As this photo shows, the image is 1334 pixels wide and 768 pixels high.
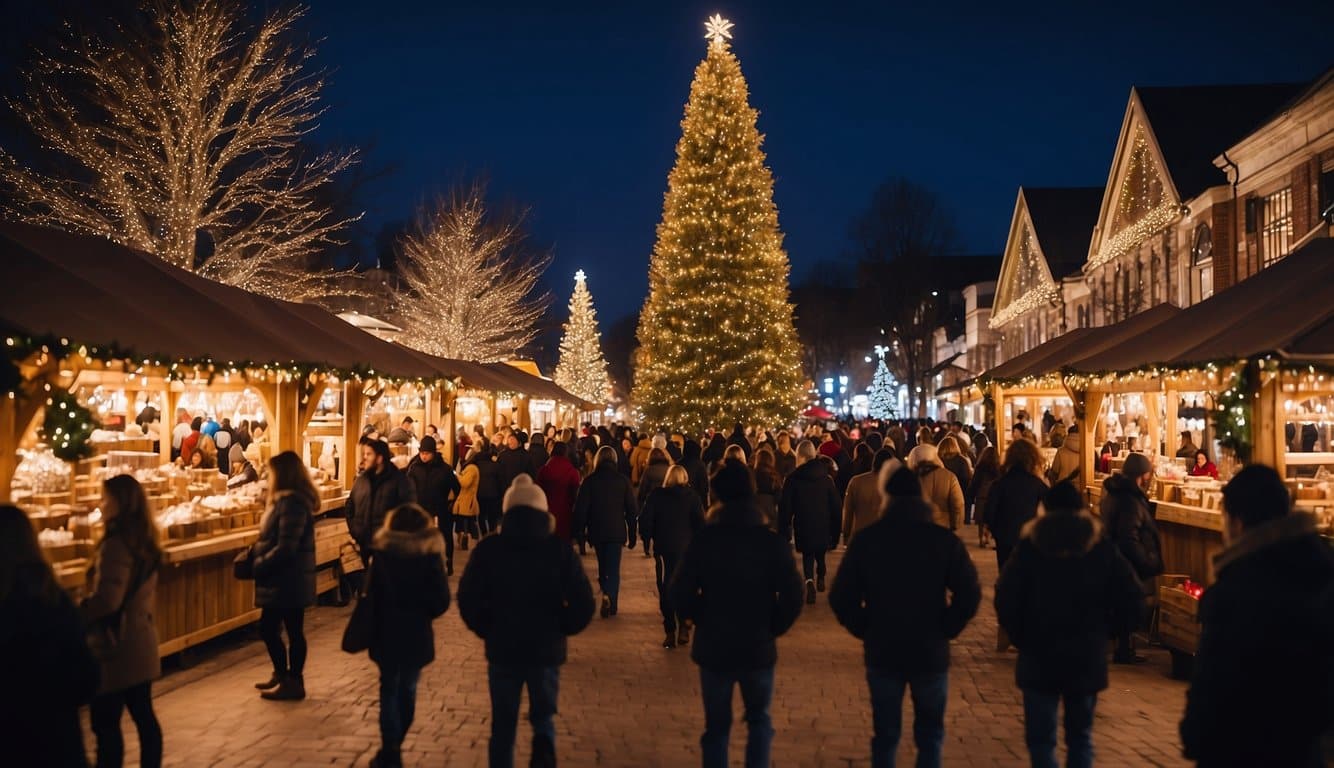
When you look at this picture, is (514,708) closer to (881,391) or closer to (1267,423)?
(1267,423)

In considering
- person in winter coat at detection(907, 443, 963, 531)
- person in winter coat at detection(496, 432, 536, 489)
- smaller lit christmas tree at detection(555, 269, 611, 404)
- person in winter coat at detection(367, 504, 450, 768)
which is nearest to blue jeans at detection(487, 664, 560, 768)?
person in winter coat at detection(367, 504, 450, 768)

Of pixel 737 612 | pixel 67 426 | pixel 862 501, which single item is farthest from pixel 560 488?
pixel 737 612

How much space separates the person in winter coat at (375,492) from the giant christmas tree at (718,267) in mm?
21357

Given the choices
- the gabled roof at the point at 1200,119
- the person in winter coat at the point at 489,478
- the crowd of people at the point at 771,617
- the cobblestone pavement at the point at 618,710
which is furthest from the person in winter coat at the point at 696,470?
the gabled roof at the point at 1200,119

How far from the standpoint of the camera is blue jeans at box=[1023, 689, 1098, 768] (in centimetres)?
506

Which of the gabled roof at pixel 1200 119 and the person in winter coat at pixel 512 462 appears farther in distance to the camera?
the gabled roof at pixel 1200 119

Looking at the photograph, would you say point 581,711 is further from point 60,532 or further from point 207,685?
point 60,532

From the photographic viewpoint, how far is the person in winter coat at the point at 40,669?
364cm

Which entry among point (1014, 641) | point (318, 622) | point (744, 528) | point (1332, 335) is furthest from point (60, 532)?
point (1332, 335)

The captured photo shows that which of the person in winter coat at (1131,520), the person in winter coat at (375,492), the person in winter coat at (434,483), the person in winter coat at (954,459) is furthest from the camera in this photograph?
the person in winter coat at (954,459)

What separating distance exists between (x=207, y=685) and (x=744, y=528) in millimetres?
5059

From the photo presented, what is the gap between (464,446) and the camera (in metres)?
21.2

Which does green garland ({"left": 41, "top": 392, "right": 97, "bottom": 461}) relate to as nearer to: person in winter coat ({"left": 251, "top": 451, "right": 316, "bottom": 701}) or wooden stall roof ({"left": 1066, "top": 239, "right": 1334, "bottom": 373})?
person in winter coat ({"left": 251, "top": 451, "right": 316, "bottom": 701})

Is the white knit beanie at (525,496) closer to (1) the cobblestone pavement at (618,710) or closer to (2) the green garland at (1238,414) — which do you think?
(1) the cobblestone pavement at (618,710)
